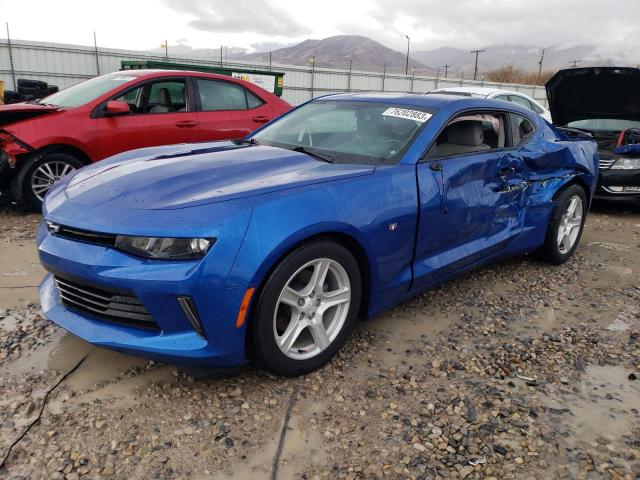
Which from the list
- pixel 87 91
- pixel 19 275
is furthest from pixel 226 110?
pixel 19 275

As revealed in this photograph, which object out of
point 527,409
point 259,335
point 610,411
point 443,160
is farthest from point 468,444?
point 443,160

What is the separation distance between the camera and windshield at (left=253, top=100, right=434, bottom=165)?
3086mm

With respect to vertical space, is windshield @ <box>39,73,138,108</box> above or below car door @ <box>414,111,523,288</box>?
above

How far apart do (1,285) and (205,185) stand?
208 centimetres

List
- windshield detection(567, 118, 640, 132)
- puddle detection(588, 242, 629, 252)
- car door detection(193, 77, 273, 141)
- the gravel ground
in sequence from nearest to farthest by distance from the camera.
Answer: the gravel ground < puddle detection(588, 242, 629, 252) < car door detection(193, 77, 273, 141) < windshield detection(567, 118, 640, 132)

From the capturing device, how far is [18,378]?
2.52 meters

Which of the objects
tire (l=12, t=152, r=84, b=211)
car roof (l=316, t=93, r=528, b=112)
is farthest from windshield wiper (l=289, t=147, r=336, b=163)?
tire (l=12, t=152, r=84, b=211)

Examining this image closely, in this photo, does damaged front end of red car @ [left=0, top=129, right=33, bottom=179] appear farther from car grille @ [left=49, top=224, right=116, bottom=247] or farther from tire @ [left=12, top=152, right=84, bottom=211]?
car grille @ [left=49, top=224, right=116, bottom=247]

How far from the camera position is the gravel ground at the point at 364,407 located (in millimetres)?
2059

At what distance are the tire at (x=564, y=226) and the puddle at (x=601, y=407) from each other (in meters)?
1.68

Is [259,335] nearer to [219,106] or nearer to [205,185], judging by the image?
[205,185]

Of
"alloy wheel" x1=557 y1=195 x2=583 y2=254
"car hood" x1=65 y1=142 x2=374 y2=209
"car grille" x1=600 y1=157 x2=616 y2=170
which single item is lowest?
"alloy wheel" x1=557 y1=195 x2=583 y2=254

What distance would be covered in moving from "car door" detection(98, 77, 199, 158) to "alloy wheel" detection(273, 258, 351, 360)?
3649mm

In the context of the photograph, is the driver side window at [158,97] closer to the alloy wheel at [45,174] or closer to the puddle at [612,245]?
the alloy wheel at [45,174]
